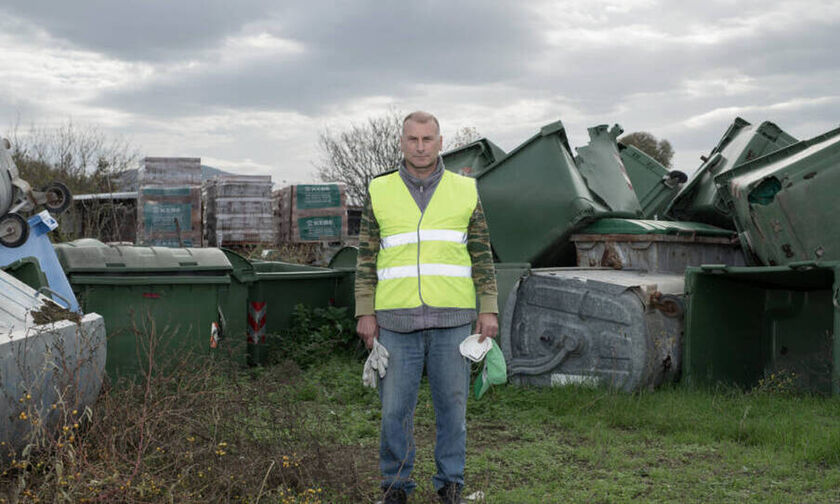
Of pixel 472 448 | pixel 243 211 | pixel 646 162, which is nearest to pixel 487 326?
pixel 472 448

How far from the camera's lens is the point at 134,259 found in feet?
21.2

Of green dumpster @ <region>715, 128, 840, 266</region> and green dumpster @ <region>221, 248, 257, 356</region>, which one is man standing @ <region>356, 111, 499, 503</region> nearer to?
green dumpster @ <region>715, 128, 840, 266</region>

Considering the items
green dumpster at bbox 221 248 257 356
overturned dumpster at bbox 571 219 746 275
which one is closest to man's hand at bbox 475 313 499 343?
overturned dumpster at bbox 571 219 746 275

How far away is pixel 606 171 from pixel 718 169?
1044 millimetres

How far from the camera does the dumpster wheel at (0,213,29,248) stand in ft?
18.9

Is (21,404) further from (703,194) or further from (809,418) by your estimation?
(703,194)

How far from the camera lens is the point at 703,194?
776cm

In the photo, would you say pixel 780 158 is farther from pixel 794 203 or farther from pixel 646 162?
pixel 646 162

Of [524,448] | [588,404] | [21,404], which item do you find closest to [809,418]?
[588,404]

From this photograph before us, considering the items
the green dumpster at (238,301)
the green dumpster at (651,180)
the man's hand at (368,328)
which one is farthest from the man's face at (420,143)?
the green dumpster at (651,180)

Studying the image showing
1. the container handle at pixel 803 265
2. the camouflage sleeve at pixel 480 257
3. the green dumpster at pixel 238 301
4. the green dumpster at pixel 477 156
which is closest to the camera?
the camouflage sleeve at pixel 480 257

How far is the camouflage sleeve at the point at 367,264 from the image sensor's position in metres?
3.46

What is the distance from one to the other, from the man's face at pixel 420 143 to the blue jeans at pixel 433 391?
2.29 feet

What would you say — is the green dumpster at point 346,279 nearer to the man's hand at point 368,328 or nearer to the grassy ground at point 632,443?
the grassy ground at point 632,443
